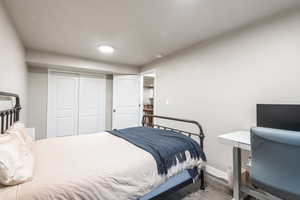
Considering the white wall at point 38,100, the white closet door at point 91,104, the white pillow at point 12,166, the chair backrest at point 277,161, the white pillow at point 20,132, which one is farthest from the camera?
the white closet door at point 91,104

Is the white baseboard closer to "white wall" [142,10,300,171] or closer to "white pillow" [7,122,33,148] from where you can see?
"white wall" [142,10,300,171]

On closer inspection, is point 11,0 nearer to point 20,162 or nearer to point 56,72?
point 20,162

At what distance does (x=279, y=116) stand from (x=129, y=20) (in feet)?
7.08

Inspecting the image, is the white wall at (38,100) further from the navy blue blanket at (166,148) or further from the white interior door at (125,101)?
Answer: the navy blue blanket at (166,148)

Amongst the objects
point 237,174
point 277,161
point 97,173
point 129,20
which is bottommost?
Answer: point 237,174

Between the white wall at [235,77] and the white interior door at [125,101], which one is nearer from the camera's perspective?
the white wall at [235,77]

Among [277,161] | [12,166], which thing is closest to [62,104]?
[12,166]

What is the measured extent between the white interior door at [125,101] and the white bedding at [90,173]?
8.37 ft

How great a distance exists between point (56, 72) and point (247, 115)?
4344mm

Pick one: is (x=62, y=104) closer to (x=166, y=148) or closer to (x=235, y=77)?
(x=166, y=148)

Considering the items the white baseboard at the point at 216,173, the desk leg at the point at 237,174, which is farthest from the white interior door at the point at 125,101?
the desk leg at the point at 237,174

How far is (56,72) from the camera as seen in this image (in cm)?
383

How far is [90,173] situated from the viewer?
1.14 meters

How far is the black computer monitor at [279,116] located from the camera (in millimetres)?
1526
